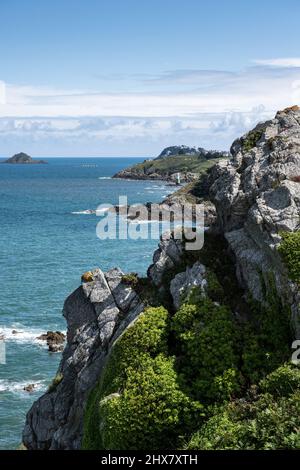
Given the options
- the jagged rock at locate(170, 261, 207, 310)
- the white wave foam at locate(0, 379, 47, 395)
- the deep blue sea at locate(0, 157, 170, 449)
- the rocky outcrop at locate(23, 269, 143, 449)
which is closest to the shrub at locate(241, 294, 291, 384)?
the jagged rock at locate(170, 261, 207, 310)

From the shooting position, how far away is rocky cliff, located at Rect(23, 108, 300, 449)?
2055cm

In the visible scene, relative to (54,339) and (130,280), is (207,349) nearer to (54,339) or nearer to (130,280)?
(130,280)

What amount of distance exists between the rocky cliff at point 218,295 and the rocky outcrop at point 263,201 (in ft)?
0.15

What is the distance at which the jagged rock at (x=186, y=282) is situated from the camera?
23141 millimetres

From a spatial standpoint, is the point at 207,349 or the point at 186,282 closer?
the point at 207,349

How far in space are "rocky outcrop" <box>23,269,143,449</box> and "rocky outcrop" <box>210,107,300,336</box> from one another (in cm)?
523

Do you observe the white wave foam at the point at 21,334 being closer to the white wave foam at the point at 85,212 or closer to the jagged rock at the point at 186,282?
the jagged rock at the point at 186,282

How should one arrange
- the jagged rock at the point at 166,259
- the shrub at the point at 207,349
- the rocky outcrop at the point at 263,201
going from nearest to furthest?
the shrub at the point at 207,349 → the rocky outcrop at the point at 263,201 → the jagged rock at the point at 166,259

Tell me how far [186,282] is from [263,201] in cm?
447


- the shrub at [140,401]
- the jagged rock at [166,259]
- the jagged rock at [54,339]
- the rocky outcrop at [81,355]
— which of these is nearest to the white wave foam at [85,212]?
the jagged rock at [54,339]

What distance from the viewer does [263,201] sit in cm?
2338

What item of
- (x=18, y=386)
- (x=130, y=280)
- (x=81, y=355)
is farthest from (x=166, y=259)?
(x=18, y=386)

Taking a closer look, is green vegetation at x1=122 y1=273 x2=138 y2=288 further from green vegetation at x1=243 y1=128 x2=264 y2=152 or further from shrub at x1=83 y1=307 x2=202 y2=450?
green vegetation at x1=243 y1=128 x2=264 y2=152
